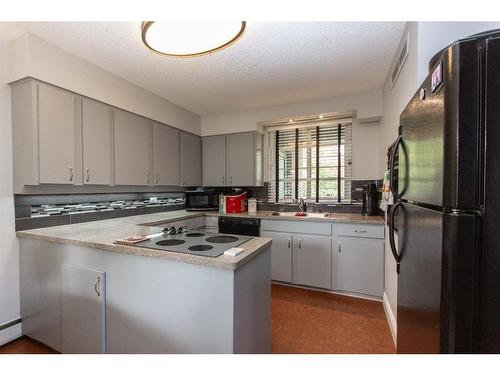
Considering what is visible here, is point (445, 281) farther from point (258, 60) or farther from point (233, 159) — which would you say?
point (233, 159)

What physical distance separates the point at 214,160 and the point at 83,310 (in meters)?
2.59

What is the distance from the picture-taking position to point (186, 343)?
4.26 ft

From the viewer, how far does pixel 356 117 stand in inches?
119

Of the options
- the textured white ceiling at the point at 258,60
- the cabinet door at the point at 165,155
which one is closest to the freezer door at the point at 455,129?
the textured white ceiling at the point at 258,60

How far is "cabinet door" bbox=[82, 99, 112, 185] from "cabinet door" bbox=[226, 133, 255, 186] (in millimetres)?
1691

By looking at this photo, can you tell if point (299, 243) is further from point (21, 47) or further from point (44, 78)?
point (21, 47)

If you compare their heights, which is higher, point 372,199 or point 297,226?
point 372,199

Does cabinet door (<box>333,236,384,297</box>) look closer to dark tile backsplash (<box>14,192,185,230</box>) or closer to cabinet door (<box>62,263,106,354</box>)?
cabinet door (<box>62,263,106,354</box>)

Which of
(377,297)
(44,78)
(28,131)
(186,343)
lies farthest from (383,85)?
(28,131)

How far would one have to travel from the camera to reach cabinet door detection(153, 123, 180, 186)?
2992mm

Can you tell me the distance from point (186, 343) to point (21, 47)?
245 centimetres

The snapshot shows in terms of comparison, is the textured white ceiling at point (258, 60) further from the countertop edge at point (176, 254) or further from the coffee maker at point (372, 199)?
the countertop edge at point (176, 254)

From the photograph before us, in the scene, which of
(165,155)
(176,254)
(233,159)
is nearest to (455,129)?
(176,254)

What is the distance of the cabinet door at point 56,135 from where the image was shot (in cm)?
187
